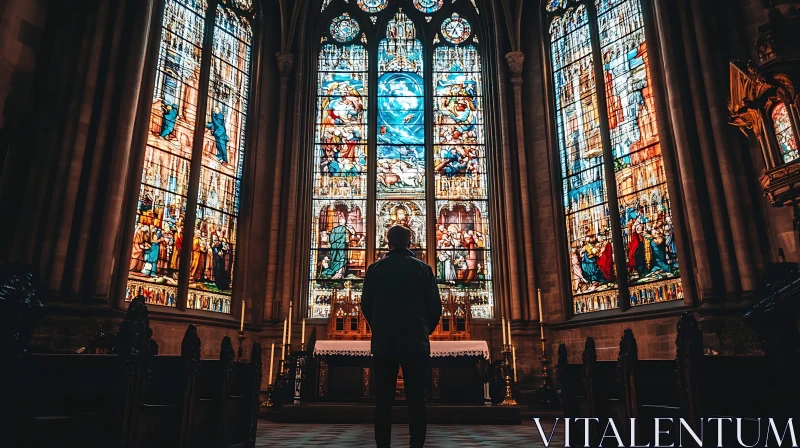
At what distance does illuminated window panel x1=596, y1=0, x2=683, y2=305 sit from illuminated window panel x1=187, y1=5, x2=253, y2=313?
8.44 m

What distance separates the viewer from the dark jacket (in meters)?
3.77

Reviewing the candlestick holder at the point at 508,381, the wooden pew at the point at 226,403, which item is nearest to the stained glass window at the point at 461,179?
the candlestick holder at the point at 508,381

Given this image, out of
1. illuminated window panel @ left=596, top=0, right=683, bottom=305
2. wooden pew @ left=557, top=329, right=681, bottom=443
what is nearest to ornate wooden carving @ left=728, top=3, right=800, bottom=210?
illuminated window panel @ left=596, top=0, right=683, bottom=305

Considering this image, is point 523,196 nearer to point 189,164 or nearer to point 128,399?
point 189,164

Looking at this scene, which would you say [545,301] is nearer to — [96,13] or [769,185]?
[769,185]

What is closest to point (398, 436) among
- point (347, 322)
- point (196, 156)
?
point (347, 322)

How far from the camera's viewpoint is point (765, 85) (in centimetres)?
729

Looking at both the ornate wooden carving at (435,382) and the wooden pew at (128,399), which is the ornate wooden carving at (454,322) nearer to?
the ornate wooden carving at (435,382)

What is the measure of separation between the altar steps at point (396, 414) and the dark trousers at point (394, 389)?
5.20 metres

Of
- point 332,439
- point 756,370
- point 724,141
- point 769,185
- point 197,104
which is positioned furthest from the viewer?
point 197,104

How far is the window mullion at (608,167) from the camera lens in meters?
11.3

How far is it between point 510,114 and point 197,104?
24.1 ft

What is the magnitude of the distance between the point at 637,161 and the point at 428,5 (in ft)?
24.5

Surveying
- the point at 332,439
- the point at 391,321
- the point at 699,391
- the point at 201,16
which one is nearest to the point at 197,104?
the point at 201,16
